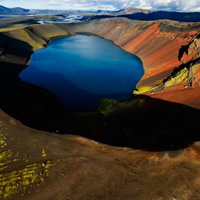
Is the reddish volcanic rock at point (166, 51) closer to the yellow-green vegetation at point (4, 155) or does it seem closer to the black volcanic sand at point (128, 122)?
the black volcanic sand at point (128, 122)

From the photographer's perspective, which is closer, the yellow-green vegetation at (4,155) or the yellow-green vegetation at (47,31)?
the yellow-green vegetation at (4,155)

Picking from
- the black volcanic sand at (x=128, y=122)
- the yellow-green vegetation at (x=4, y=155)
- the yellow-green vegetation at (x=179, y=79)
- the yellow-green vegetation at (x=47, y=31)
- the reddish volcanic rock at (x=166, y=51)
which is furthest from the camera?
the yellow-green vegetation at (x=47, y=31)

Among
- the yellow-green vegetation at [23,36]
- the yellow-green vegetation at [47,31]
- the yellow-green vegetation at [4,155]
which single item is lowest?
the yellow-green vegetation at [4,155]

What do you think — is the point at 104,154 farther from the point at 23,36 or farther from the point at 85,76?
the point at 23,36

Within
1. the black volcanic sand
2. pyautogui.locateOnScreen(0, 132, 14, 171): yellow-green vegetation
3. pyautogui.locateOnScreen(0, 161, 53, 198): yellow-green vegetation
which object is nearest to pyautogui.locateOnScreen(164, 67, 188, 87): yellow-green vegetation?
the black volcanic sand

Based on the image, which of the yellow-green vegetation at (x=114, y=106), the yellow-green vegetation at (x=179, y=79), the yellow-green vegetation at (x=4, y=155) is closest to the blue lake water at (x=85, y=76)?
the yellow-green vegetation at (x=114, y=106)

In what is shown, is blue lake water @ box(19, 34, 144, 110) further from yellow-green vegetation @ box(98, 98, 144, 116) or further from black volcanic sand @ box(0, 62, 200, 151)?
black volcanic sand @ box(0, 62, 200, 151)

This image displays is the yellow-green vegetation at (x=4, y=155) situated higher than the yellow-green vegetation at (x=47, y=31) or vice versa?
the yellow-green vegetation at (x=47, y=31)

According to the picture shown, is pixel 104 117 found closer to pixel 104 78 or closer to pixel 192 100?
pixel 192 100
